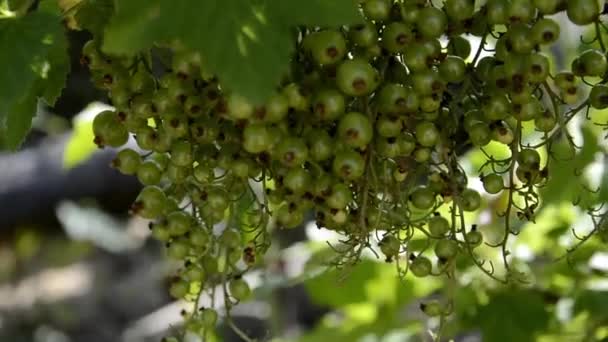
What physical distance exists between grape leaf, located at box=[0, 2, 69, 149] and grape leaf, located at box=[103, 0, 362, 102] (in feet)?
0.61

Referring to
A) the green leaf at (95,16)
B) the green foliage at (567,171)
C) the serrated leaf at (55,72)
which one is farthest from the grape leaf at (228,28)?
the green foliage at (567,171)

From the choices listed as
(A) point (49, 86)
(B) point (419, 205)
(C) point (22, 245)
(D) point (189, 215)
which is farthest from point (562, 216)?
(C) point (22, 245)

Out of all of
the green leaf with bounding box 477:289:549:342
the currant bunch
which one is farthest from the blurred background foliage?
the currant bunch

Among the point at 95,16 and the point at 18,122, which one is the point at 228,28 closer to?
the point at 95,16

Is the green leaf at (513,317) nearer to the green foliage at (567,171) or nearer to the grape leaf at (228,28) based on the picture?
the green foliage at (567,171)

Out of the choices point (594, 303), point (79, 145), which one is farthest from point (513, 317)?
point (79, 145)

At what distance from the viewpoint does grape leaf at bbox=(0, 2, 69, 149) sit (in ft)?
3.22

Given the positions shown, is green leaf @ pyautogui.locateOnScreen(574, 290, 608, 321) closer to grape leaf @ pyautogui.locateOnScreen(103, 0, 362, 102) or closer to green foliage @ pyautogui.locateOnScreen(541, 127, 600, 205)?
green foliage @ pyautogui.locateOnScreen(541, 127, 600, 205)

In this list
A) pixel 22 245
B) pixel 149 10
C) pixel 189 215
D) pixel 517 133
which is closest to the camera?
pixel 149 10

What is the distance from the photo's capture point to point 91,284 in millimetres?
3996

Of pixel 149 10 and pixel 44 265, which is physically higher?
pixel 44 265

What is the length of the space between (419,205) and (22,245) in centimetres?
304

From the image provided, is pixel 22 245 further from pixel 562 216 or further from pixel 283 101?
pixel 283 101

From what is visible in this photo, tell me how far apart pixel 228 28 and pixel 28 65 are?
0.27 m
